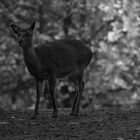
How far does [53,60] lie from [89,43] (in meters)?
13.5

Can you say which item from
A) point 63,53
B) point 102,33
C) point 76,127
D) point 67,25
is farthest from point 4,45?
point 76,127

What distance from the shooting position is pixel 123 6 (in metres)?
22.5

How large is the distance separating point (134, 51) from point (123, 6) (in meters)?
2.72

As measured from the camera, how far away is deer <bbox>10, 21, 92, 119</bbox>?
1059 centimetres

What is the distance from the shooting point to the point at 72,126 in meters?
9.45

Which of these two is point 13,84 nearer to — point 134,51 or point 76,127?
point 134,51

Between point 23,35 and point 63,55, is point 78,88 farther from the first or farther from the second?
point 23,35

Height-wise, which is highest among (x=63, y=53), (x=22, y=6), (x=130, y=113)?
(x=22, y=6)

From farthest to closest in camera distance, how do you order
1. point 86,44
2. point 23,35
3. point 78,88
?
point 86,44 → point 78,88 → point 23,35

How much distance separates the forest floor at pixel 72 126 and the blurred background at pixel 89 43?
12.5 m

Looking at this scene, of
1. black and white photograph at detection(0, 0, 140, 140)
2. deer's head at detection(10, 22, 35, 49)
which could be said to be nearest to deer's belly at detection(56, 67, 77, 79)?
deer's head at detection(10, 22, 35, 49)

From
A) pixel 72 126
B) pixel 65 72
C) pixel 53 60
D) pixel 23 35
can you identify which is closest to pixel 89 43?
pixel 65 72

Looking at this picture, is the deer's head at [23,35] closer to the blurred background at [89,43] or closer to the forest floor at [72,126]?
the forest floor at [72,126]

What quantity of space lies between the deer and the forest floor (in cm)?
42
